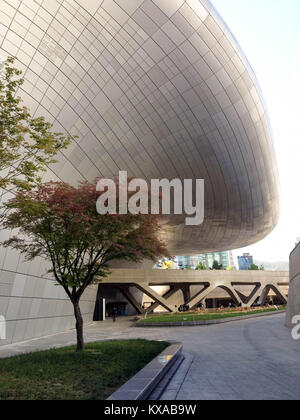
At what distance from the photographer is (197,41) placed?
1563cm

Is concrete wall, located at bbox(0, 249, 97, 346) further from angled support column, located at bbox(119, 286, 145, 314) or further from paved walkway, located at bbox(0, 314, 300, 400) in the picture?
angled support column, located at bbox(119, 286, 145, 314)

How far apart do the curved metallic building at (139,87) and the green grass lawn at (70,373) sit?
19.6 ft

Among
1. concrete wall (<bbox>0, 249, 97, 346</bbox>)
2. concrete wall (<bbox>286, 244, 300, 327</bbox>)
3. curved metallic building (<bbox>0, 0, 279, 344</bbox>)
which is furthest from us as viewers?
concrete wall (<bbox>286, 244, 300, 327</bbox>)

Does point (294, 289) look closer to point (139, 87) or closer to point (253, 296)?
point (139, 87)

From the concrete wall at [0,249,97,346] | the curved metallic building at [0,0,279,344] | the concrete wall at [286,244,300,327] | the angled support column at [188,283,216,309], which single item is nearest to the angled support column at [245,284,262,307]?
the angled support column at [188,283,216,309]

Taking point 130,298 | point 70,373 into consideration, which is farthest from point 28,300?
point 130,298

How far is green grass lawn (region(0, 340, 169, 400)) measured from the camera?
221 inches

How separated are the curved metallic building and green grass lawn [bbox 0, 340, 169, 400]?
5.96 meters

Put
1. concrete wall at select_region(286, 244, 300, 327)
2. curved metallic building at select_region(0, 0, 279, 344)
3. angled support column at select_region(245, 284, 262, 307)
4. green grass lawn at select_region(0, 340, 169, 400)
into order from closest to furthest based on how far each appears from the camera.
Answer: green grass lawn at select_region(0, 340, 169, 400), curved metallic building at select_region(0, 0, 279, 344), concrete wall at select_region(286, 244, 300, 327), angled support column at select_region(245, 284, 262, 307)

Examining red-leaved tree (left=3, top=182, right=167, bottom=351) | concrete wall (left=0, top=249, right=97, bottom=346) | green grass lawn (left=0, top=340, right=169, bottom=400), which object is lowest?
green grass lawn (left=0, top=340, right=169, bottom=400)

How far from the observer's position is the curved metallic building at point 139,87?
14117mm
